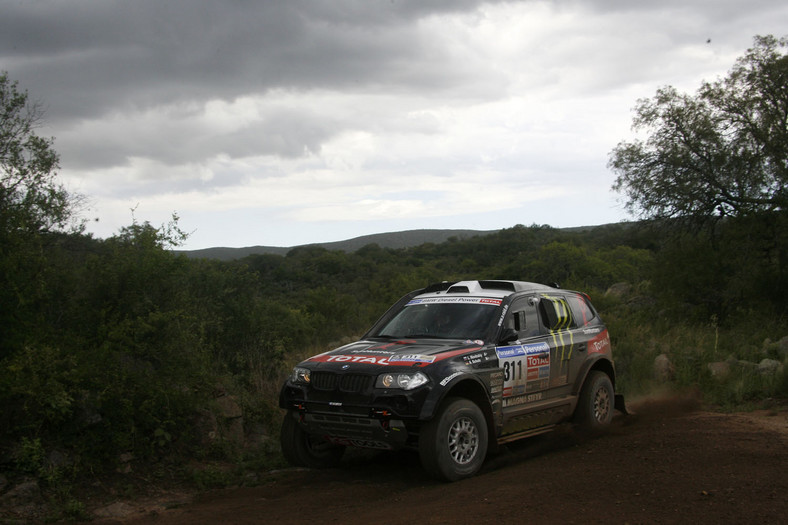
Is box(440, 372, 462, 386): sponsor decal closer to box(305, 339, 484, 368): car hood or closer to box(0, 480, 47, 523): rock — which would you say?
box(305, 339, 484, 368): car hood

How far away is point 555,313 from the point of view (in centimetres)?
855

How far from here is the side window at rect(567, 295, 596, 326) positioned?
8.98 meters

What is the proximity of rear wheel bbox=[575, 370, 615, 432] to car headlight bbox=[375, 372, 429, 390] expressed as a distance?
9.95 ft

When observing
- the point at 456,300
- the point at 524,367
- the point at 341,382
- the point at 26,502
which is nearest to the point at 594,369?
the point at 524,367

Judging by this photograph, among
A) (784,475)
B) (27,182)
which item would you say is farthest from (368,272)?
(784,475)

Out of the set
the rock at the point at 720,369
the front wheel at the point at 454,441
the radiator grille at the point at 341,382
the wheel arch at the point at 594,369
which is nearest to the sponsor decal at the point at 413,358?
the radiator grille at the point at 341,382

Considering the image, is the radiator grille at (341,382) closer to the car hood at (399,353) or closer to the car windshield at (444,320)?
the car hood at (399,353)

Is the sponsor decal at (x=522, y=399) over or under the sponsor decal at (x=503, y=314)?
under

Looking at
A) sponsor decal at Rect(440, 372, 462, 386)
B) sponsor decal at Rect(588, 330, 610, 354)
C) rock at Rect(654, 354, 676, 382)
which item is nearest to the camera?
sponsor decal at Rect(440, 372, 462, 386)

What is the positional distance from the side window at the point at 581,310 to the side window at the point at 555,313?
136mm

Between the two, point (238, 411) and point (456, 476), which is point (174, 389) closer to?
point (238, 411)

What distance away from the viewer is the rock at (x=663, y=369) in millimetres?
13148

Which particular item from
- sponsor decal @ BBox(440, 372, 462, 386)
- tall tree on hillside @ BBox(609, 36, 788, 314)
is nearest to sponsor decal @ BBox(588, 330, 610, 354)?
sponsor decal @ BBox(440, 372, 462, 386)

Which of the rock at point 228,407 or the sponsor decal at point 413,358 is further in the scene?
the rock at point 228,407
